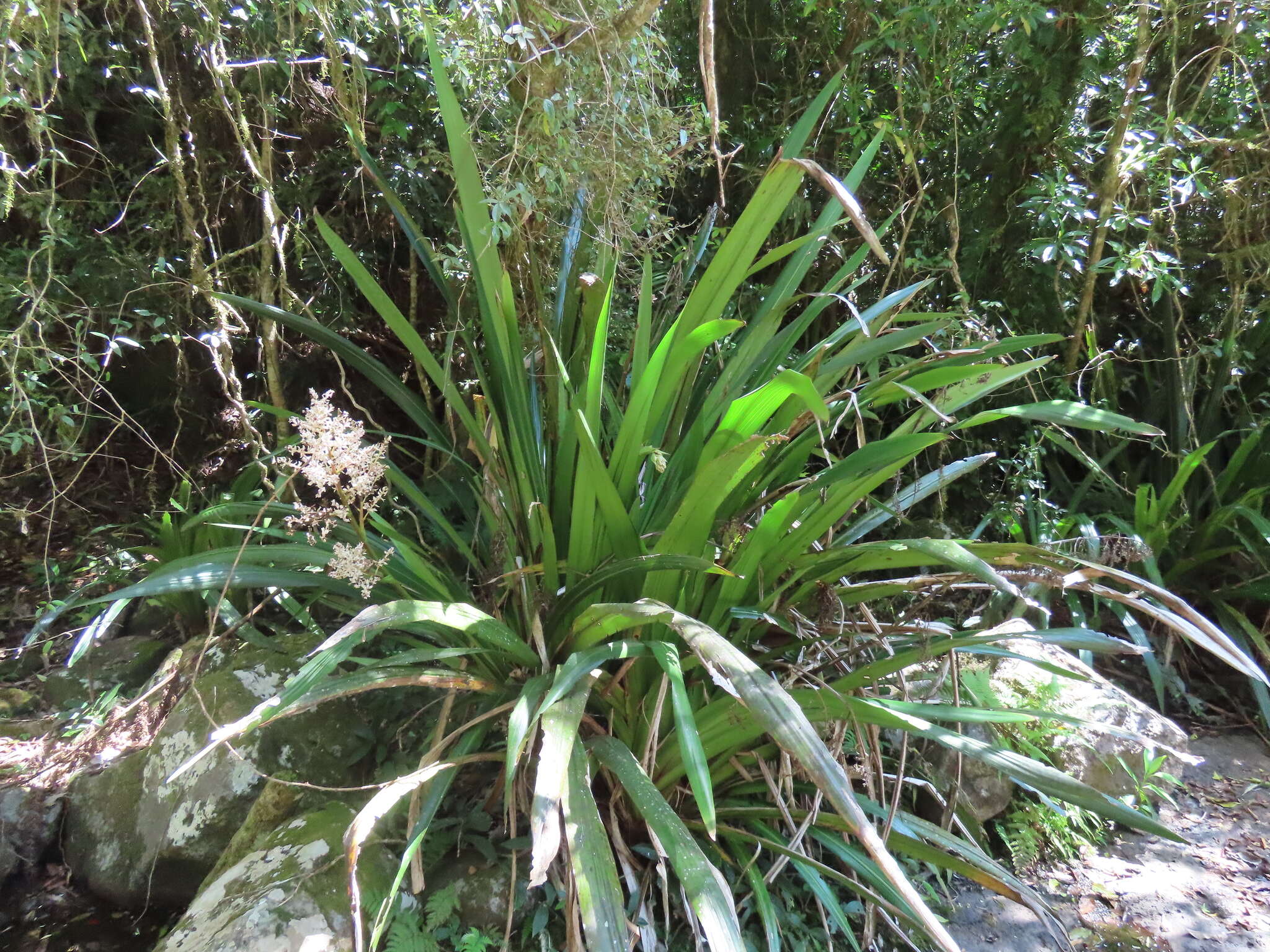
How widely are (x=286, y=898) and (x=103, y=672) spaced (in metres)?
1.64

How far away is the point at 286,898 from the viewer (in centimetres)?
112

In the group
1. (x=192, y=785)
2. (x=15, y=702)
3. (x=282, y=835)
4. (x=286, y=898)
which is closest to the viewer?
(x=286, y=898)

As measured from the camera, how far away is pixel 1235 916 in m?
1.38

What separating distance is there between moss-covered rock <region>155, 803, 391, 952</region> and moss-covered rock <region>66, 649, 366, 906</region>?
0.76ft

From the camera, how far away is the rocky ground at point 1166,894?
1.31 metres

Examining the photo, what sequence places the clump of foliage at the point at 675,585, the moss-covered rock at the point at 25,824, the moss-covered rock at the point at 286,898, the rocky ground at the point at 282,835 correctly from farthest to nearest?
the moss-covered rock at the point at 25,824
the rocky ground at the point at 282,835
the moss-covered rock at the point at 286,898
the clump of foliage at the point at 675,585

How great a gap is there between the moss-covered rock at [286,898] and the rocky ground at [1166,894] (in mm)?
1080

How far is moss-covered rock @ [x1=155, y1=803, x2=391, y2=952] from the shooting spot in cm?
106

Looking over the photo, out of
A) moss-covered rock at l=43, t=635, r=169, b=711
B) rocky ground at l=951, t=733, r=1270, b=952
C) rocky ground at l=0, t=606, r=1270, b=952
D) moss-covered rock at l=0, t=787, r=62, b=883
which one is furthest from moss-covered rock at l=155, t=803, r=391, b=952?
moss-covered rock at l=43, t=635, r=169, b=711

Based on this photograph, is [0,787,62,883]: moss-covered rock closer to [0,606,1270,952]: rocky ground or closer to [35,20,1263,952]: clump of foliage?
[0,606,1270,952]: rocky ground

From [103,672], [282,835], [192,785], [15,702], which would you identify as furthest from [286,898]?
[15,702]

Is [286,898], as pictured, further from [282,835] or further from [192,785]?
[192,785]

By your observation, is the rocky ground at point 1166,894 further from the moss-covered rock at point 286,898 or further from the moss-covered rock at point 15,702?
the moss-covered rock at point 15,702

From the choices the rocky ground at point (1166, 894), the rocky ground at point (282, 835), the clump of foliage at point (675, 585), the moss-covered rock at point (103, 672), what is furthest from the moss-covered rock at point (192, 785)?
the rocky ground at point (1166, 894)
